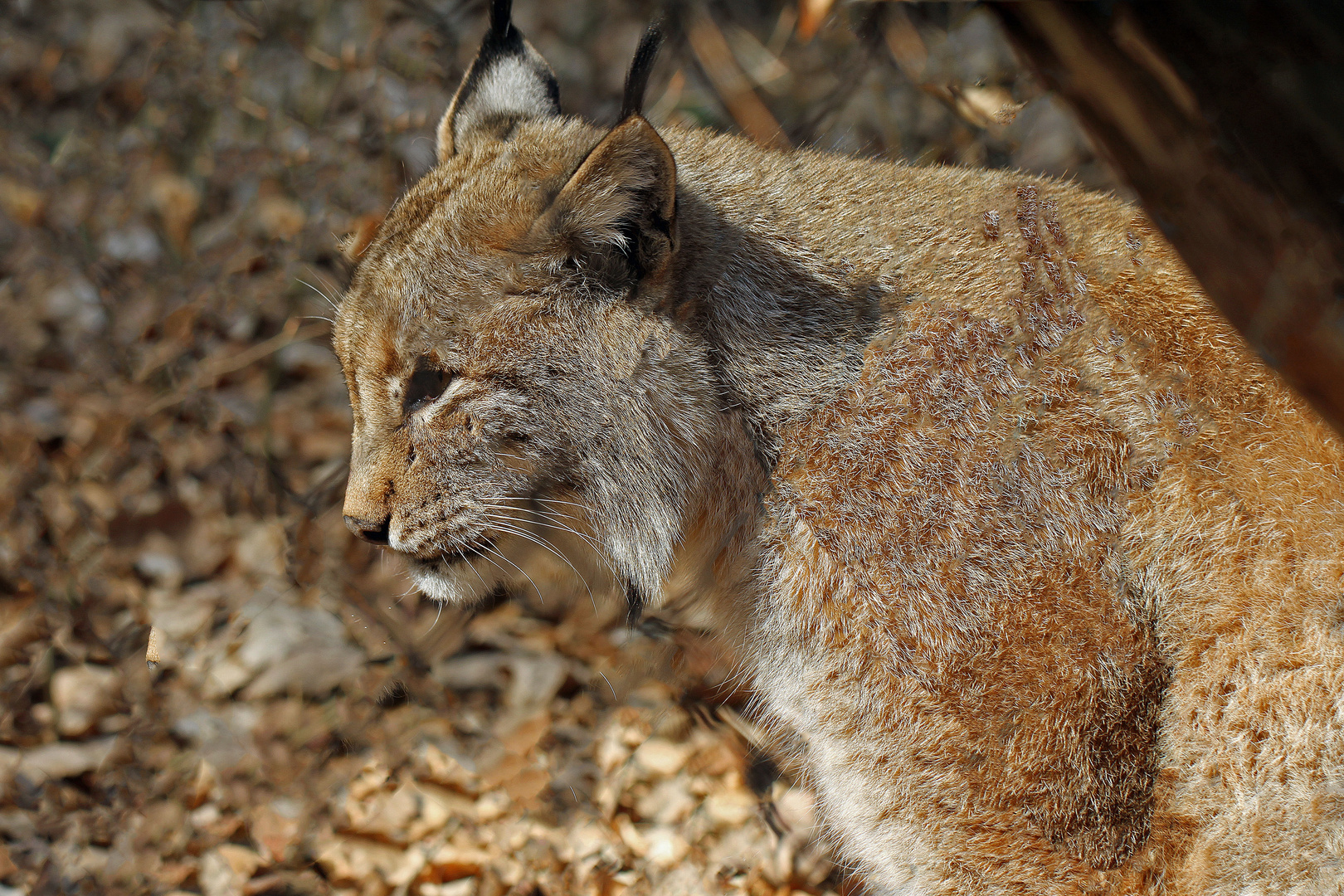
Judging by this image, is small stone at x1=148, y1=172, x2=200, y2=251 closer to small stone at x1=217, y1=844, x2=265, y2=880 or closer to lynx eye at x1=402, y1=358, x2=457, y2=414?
lynx eye at x1=402, y1=358, x2=457, y2=414

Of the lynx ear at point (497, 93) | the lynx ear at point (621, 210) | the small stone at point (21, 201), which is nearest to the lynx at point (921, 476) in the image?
the lynx ear at point (621, 210)

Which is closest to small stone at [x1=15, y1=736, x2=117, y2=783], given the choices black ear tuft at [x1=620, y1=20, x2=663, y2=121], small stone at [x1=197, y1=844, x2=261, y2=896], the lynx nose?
small stone at [x1=197, y1=844, x2=261, y2=896]

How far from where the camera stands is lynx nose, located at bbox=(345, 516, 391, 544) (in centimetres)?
199

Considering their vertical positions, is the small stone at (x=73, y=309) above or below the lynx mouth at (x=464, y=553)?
below

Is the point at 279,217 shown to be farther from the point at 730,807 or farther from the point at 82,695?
the point at 730,807

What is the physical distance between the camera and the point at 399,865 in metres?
2.43

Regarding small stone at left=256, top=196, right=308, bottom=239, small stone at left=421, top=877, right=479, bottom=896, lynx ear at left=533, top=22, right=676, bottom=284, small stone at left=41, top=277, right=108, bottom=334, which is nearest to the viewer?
lynx ear at left=533, top=22, right=676, bottom=284

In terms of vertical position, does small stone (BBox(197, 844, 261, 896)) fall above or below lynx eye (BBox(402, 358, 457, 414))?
below

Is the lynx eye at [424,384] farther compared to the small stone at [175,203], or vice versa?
the small stone at [175,203]

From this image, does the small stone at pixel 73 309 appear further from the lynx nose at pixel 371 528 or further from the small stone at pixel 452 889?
the small stone at pixel 452 889

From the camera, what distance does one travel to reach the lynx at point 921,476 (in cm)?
181

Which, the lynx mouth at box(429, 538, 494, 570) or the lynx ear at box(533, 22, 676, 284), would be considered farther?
the lynx mouth at box(429, 538, 494, 570)

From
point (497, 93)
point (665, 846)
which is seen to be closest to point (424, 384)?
point (497, 93)

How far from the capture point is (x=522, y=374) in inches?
75.9
